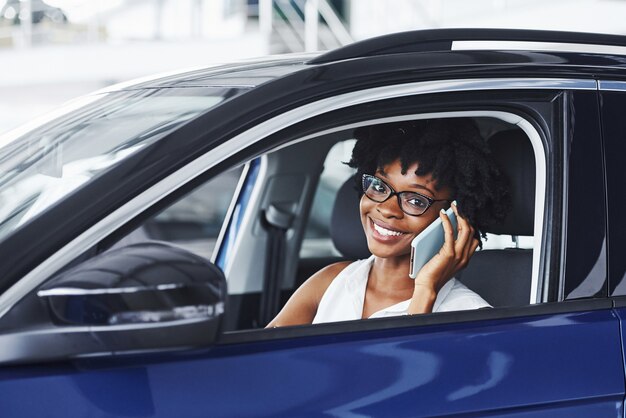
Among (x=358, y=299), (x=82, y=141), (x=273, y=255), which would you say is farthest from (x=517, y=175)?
(x=273, y=255)

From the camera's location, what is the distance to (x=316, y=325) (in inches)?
69.6

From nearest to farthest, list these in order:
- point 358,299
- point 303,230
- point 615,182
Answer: point 615,182 < point 358,299 < point 303,230

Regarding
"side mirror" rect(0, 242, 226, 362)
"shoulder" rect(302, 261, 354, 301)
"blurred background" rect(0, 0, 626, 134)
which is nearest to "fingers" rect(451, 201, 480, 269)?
"shoulder" rect(302, 261, 354, 301)

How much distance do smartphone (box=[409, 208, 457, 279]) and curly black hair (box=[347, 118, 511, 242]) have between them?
0.19 feet

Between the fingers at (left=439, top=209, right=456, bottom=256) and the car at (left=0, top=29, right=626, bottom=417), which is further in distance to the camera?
the fingers at (left=439, top=209, right=456, bottom=256)

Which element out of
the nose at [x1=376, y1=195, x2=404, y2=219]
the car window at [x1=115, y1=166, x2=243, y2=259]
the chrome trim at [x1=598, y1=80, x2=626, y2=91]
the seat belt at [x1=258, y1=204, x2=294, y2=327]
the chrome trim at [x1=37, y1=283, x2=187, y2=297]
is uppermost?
the chrome trim at [x1=598, y1=80, x2=626, y2=91]

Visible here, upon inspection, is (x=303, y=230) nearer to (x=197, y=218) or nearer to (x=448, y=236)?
(x=448, y=236)

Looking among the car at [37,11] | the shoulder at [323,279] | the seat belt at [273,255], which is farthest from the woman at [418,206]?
the car at [37,11]

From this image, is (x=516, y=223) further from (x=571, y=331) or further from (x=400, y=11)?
(x=400, y=11)

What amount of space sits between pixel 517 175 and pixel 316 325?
0.65 meters

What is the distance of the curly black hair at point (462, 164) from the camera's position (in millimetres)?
2225

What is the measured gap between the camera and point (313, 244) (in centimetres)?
690

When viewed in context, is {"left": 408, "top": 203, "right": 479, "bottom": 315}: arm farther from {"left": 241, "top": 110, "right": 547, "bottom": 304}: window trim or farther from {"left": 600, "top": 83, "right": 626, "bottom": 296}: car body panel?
{"left": 600, "top": 83, "right": 626, "bottom": 296}: car body panel

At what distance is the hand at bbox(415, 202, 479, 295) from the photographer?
7.13ft
